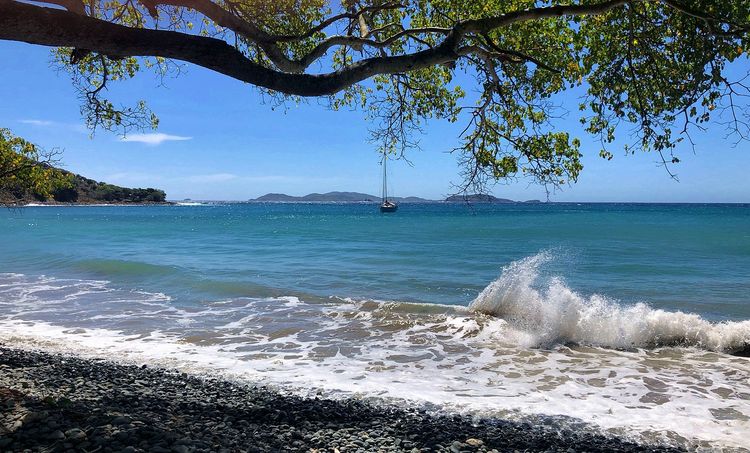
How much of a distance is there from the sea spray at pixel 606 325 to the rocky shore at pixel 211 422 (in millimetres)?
5603

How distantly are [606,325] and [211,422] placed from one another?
386 inches

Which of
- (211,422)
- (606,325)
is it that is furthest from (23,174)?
(606,325)

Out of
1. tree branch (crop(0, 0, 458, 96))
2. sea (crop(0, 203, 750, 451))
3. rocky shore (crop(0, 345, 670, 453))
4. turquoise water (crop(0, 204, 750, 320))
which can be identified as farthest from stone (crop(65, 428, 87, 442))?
turquoise water (crop(0, 204, 750, 320))

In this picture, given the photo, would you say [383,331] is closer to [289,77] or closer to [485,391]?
[485,391]

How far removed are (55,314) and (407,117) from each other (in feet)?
35.5

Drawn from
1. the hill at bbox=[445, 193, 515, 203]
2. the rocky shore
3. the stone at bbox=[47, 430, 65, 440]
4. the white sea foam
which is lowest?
the white sea foam

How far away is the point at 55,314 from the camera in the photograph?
13.2 metres

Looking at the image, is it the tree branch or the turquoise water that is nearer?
the tree branch

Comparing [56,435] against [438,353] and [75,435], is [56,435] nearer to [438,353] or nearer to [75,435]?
[75,435]

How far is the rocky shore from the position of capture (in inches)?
171

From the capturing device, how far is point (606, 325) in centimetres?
1190

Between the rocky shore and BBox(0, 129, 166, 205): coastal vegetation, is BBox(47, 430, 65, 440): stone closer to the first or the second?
the rocky shore

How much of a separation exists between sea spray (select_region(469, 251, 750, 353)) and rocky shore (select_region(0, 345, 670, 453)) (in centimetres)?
560

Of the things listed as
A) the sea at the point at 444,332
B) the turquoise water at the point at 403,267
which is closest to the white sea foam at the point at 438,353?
the sea at the point at 444,332
